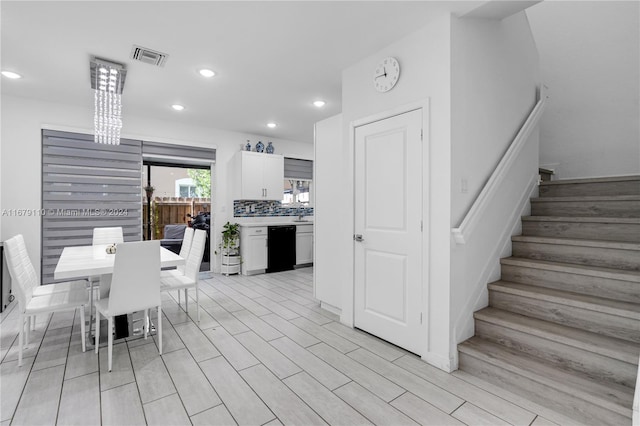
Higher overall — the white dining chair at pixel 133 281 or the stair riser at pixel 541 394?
the white dining chair at pixel 133 281

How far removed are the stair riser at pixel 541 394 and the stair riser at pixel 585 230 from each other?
1.49m

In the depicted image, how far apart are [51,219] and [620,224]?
6.41m

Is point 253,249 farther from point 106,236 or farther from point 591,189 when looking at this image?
point 591,189

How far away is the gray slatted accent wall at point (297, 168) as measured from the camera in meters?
6.71

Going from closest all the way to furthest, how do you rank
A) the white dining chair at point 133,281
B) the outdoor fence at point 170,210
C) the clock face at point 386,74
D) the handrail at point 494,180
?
the handrail at point 494,180 → the white dining chair at point 133,281 → the clock face at point 386,74 → the outdoor fence at point 170,210

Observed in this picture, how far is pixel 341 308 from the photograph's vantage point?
3438 mm

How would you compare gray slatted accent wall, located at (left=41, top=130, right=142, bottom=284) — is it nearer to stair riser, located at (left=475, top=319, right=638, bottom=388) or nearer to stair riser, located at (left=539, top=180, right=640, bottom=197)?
stair riser, located at (left=475, top=319, right=638, bottom=388)

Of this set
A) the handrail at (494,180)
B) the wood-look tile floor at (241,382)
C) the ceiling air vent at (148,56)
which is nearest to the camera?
the wood-look tile floor at (241,382)

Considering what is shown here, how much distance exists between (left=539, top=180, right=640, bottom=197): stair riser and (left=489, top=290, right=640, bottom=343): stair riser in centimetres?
165

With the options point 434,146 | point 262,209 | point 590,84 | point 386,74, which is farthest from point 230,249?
point 590,84

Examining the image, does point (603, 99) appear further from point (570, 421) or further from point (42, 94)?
point (42, 94)

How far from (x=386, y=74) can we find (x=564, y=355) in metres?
2.51

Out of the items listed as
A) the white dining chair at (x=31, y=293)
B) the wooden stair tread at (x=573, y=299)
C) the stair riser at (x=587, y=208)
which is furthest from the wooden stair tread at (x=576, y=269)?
the white dining chair at (x=31, y=293)

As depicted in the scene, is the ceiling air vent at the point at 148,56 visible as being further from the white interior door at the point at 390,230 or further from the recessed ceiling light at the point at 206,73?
the white interior door at the point at 390,230
